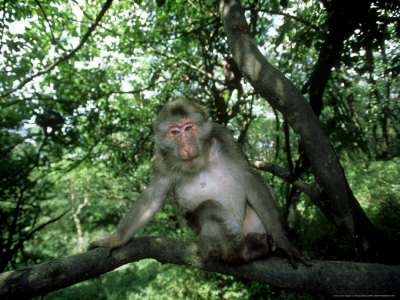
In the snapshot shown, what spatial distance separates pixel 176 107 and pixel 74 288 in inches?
478

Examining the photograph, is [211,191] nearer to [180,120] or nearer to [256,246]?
[256,246]

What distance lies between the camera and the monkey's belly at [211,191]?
2.69 metres

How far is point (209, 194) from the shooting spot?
2.77 metres

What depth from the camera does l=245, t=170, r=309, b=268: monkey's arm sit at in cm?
198

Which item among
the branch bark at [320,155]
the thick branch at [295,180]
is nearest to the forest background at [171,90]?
the thick branch at [295,180]

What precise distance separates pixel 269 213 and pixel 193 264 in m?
0.94

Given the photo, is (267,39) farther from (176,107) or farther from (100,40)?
(100,40)

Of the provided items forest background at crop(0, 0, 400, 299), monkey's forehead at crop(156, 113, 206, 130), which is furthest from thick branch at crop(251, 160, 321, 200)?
monkey's forehead at crop(156, 113, 206, 130)

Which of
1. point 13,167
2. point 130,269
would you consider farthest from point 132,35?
point 130,269

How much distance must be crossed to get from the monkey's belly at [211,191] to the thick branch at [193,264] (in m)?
0.65

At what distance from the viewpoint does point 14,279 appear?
1521 millimetres

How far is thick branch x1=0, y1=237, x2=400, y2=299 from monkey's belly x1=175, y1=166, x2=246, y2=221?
0.65 metres

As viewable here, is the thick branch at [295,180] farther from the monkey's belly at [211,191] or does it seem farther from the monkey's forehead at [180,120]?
the monkey's forehead at [180,120]

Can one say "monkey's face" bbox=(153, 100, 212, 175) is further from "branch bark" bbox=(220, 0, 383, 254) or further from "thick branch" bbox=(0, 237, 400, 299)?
"branch bark" bbox=(220, 0, 383, 254)
